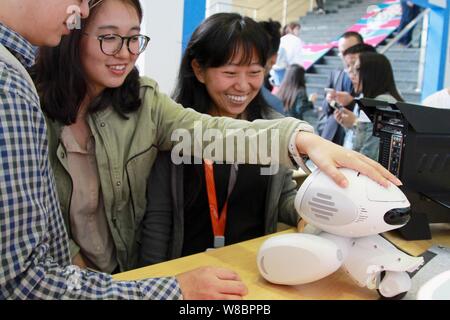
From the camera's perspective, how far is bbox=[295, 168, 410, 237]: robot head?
2.66ft

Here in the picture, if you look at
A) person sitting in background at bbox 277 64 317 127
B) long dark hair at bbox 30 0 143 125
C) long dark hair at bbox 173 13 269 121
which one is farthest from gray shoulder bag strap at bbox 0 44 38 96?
person sitting in background at bbox 277 64 317 127

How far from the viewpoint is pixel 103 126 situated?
117 cm

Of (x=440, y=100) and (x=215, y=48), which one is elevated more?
(x=215, y=48)

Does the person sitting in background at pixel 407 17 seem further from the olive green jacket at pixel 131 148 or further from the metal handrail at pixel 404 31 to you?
the olive green jacket at pixel 131 148

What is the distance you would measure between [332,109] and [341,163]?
280cm

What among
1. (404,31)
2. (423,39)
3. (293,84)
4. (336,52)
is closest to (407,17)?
(404,31)

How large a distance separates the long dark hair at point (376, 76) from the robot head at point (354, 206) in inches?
85.0

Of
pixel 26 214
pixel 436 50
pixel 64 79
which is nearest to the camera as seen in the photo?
pixel 26 214

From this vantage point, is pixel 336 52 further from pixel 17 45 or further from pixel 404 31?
pixel 17 45

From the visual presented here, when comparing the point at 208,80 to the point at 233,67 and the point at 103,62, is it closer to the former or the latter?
the point at 233,67

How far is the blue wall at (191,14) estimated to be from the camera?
246 cm

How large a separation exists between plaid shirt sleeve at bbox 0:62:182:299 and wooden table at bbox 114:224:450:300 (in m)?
0.23

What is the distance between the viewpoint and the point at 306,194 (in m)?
0.87

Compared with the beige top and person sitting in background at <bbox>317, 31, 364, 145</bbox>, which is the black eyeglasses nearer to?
the beige top
